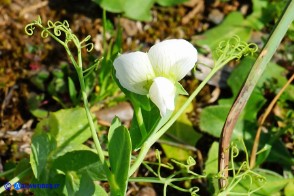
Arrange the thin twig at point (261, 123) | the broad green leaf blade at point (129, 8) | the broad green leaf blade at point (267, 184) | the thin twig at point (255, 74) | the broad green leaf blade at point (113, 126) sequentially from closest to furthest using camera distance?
the broad green leaf blade at point (113, 126), the thin twig at point (255, 74), the broad green leaf blade at point (267, 184), the thin twig at point (261, 123), the broad green leaf blade at point (129, 8)

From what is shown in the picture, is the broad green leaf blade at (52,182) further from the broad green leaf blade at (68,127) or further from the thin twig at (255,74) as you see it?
the thin twig at (255,74)

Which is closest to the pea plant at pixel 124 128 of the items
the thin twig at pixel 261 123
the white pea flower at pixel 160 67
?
the white pea flower at pixel 160 67

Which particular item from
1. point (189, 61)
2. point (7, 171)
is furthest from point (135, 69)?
point (7, 171)

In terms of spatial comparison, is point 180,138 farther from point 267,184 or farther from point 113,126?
point 113,126

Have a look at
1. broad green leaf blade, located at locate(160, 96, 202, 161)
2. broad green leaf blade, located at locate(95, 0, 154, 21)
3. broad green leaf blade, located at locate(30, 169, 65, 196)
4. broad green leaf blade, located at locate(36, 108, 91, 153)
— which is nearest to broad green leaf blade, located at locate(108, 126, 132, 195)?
broad green leaf blade, located at locate(30, 169, 65, 196)

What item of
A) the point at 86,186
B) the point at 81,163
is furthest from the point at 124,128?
the point at 81,163

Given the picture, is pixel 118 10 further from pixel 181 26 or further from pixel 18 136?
pixel 18 136

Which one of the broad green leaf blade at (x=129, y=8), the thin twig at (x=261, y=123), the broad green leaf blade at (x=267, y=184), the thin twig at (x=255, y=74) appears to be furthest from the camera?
the broad green leaf blade at (x=129, y=8)
